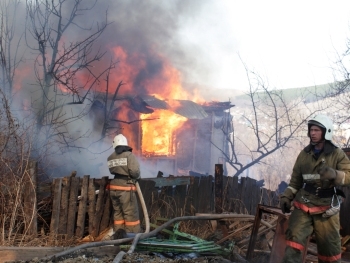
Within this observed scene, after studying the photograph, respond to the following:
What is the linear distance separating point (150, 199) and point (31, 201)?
2.19 meters

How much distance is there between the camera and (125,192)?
6922mm

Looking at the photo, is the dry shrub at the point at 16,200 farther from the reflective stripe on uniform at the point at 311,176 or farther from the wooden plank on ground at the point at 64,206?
the reflective stripe on uniform at the point at 311,176

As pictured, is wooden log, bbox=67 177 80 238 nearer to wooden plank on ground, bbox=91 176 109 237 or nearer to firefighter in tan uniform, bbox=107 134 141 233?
wooden plank on ground, bbox=91 176 109 237

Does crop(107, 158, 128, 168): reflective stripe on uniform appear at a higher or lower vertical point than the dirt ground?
higher

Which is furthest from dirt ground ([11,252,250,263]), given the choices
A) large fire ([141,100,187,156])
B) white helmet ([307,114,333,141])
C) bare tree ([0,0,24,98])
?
large fire ([141,100,187,156])

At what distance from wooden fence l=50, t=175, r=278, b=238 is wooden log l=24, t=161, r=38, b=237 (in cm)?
33

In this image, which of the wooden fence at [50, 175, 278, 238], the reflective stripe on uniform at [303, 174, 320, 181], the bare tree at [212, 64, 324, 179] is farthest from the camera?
the bare tree at [212, 64, 324, 179]

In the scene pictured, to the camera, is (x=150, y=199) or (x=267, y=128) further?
(x=267, y=128)

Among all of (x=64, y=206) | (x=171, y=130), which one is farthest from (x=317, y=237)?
(x=171, y=130)

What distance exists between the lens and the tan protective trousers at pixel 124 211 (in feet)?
22.5

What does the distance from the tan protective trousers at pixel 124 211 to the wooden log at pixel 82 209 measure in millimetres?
455

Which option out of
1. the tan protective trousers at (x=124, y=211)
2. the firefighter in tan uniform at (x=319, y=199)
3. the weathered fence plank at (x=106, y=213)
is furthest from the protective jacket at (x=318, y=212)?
the weathered fence plank at (x=106, y=213)

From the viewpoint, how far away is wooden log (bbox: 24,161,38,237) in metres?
6.25

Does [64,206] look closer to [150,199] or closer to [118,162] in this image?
[118,162]
